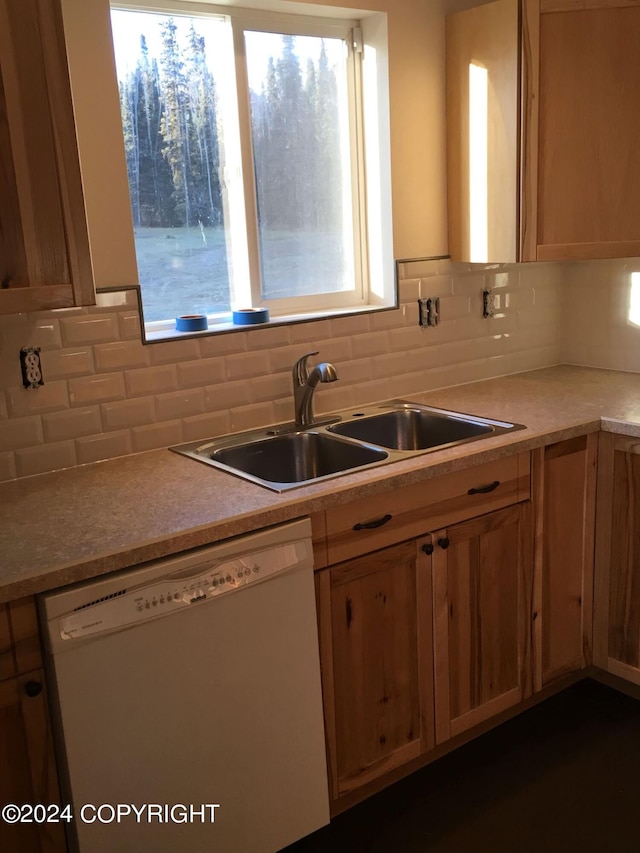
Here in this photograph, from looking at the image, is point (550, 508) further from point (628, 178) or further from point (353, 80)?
point (353, 80)

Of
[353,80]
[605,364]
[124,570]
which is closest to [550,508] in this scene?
[605,364]

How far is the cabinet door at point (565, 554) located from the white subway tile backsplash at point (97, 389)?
1195 mm

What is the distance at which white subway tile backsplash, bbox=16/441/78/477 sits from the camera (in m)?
2.10

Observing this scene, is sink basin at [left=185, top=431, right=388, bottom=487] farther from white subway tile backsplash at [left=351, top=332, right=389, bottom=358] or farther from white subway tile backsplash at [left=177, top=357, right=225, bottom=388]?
white subway tile backsplash at [left=351, top=332, right=389, bottom=358]

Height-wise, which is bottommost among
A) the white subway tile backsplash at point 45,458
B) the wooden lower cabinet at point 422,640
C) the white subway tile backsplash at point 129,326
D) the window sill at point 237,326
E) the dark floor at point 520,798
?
the dark floor at point 520,798

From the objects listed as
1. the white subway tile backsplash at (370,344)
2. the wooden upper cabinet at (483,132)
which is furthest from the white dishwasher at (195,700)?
the wooden upper cabinet at (483,132)

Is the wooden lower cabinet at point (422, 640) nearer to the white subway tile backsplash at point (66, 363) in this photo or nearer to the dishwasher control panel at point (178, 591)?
the dishwasher control panel at point (178, 591)

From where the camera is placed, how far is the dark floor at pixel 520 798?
6.77ft

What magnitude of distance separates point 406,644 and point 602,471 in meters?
0.84

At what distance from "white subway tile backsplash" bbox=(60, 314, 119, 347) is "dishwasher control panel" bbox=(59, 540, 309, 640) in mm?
778

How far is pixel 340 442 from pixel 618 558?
936 millimetres

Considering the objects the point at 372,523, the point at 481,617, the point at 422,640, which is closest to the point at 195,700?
the point at 372,523

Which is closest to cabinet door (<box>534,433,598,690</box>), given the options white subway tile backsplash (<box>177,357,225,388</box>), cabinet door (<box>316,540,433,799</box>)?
cabinet door (<box>316,540,433,799</box>)

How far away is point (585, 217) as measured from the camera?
2.62 meters
